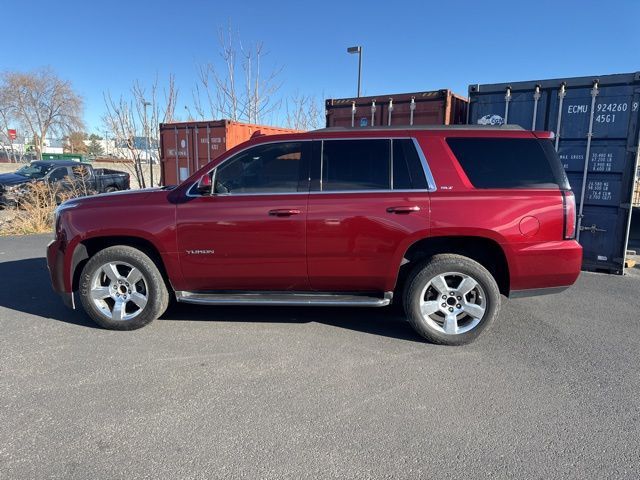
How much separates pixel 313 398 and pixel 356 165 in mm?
2064

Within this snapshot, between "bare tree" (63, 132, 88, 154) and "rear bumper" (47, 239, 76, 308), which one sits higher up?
"bare tree" (63, 132, 88, 154)

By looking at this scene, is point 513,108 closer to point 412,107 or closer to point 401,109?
point 412,107

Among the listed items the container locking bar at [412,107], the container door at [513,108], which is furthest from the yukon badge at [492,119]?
the container locking bar at [412,107]

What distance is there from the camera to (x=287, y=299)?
4.16 metres

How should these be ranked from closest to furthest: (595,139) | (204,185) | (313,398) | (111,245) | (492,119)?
(313,398) < (204,185) < (111,245) < (595,139) < (492,119)

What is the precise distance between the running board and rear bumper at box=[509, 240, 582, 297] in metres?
1.13

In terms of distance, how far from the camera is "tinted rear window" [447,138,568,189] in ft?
13.0

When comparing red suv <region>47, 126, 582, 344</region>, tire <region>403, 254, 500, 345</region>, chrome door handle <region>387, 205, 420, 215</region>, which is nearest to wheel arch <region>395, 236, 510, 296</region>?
red suv <region>47, 126, 582, 344</region>

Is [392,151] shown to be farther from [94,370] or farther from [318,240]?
[94,370]

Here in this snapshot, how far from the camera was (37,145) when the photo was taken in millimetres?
55000

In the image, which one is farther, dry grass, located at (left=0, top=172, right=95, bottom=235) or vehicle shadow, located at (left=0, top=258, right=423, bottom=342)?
dry grass, located at (left=0, top=172, right=95, bottom=235)

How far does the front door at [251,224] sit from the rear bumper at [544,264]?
187 cm

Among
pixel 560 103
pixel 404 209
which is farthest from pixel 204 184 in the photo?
pixel 560 103

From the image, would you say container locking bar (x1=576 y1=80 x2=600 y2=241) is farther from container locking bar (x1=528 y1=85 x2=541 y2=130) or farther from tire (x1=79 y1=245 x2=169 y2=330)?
tire (x1=79 y1=245 x2=169 y2=330)
